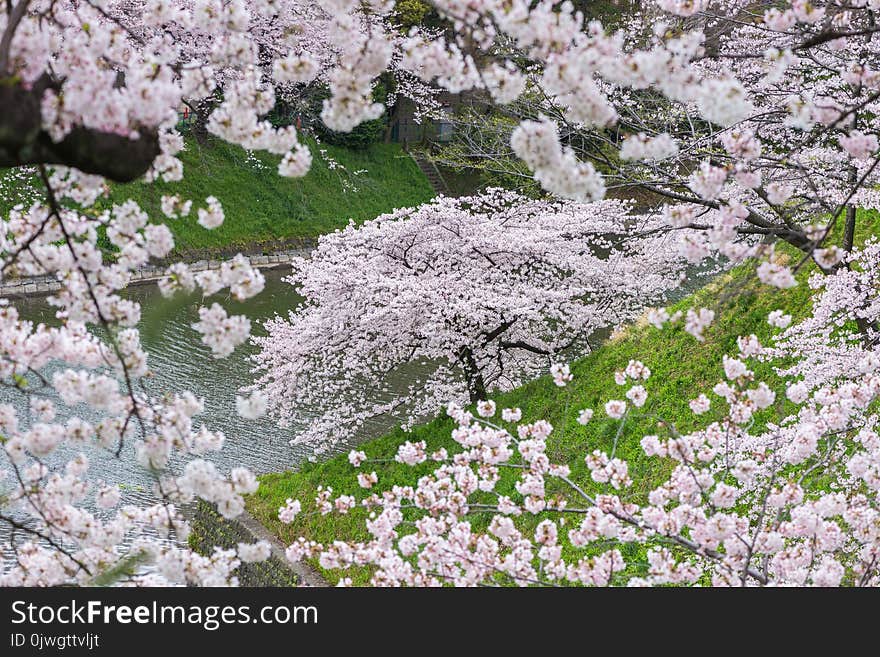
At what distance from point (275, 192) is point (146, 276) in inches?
248

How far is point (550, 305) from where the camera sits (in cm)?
992

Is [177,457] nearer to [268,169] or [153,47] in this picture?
[153,47]

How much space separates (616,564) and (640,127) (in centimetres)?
436

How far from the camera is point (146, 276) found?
17875 millimetres

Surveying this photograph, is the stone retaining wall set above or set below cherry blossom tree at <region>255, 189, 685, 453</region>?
above

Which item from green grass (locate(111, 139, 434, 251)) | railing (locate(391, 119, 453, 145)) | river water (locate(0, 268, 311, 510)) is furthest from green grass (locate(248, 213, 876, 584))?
railing (locate(391, 119, 453, 145))

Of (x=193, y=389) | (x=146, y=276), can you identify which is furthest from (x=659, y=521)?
(x=146, y=276)

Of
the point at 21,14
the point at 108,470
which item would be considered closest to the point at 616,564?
the point at 21,14

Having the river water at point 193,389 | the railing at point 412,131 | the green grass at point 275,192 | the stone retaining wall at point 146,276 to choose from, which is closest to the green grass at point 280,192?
the green grass at point 275,192

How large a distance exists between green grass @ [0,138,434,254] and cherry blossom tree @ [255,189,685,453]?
947 centimetres

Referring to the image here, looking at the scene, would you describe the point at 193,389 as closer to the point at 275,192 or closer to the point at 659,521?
the point at 659,521

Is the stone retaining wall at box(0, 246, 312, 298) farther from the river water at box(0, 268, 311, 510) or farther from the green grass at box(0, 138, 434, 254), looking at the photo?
the green grass at box(0, 138, 434, 254)

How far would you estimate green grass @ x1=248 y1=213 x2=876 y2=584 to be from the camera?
25.7ft

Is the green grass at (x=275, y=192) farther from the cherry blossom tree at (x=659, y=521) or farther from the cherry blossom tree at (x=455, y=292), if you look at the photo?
the cherry blossom tree at (x=659, y=521)
